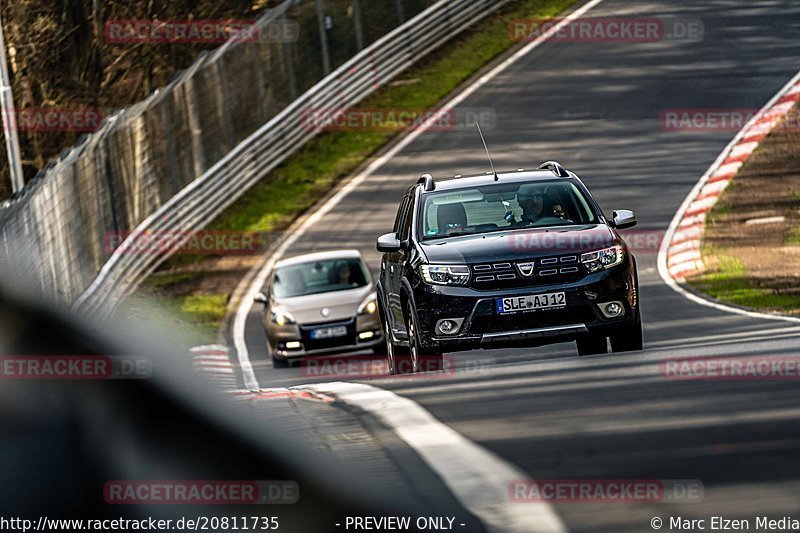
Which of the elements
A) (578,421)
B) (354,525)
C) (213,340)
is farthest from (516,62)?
(354,525)

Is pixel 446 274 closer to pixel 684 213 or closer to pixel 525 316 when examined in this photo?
pixel 525 316

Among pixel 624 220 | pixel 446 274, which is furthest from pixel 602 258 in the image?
pixel 446 274

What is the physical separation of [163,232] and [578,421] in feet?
77.0

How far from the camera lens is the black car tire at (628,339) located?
11477 millimetres

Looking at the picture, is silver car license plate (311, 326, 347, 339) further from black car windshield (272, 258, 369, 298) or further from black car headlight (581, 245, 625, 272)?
black car headlight (581, 245, 625, 272)

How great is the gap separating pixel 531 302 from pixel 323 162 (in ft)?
69.4

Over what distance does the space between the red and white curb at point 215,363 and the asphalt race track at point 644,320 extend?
18.3 inches


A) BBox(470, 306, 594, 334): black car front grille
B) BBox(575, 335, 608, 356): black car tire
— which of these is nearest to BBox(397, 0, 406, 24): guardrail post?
BBox(575, 335, 608, 356): black car tire

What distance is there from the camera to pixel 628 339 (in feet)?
38.0

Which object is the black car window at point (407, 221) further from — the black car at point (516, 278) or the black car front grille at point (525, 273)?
the black car front grille at point (525, 273)

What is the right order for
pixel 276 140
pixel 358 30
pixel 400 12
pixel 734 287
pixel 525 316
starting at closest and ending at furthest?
pixel 525 316 → pixel 734 287 → pixel 276 140 → pixel 358 30 → pixel 400 12

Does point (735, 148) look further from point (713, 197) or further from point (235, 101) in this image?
point (235, 101)

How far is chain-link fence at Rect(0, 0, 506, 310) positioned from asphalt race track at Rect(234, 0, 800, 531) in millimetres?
3114

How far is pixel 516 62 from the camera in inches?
1391
